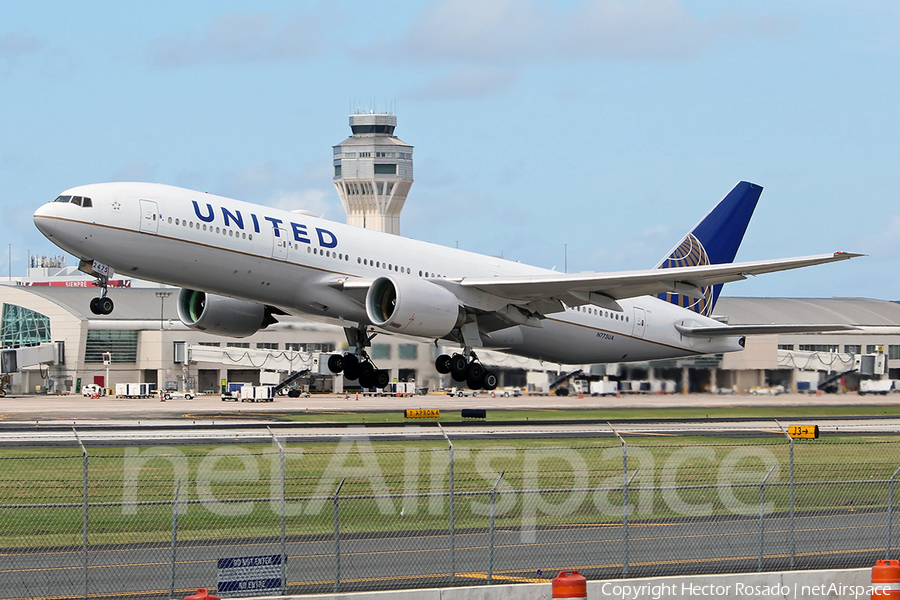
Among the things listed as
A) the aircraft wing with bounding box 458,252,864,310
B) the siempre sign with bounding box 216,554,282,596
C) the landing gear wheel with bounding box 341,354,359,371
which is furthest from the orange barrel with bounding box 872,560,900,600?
the landing gear wheel with bounding box 341,354,359,371

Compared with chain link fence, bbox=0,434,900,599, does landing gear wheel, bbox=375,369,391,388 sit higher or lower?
higher

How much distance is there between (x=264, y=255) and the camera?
34.8 m

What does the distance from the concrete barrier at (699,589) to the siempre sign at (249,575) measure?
705mm

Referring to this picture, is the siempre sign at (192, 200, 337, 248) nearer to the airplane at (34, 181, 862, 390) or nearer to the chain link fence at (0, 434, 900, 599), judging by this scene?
the airplane at (34, 181, 862, 390)

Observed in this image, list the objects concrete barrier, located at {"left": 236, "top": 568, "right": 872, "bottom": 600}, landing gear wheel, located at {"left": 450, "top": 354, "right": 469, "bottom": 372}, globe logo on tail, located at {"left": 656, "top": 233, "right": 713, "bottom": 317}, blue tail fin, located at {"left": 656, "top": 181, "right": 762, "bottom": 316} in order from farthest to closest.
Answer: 1. blue tail fin, located at {"left": 656, "top": 181, "right": 762, "bottom": 316}
2. globe logo on tail, located at {"left": 656, "top": 233, "right": 713, "bottom": 317}
3. landing gear wheel, located at {"left": 450, "top": 354, "right": 469, "bottom": 372}
4. concrete barrier, located at {"left": 236, "top": 568, "right": 872, "bottom": 600}

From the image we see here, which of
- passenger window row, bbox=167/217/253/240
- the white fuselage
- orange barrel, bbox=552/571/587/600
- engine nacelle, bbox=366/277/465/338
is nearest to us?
orange barrel, bbox=552/571/587/600

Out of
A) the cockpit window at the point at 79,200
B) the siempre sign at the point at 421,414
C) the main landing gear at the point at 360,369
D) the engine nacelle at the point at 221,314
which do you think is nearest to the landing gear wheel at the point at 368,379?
the main landing gear at the point at 360,369

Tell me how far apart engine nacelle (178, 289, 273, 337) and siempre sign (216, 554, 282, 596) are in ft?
85.8

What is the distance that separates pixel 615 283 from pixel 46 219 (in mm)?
18087

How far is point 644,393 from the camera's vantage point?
5188 centimetres

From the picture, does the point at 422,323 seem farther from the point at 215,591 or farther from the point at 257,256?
the point at 215,591

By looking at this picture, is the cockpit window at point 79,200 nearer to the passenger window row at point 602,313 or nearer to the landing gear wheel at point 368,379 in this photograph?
the landing gear wheel at point 368,379

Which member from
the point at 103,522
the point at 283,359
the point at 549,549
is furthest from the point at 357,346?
the point at 283,359

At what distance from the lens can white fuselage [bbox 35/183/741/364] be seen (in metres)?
32.4
